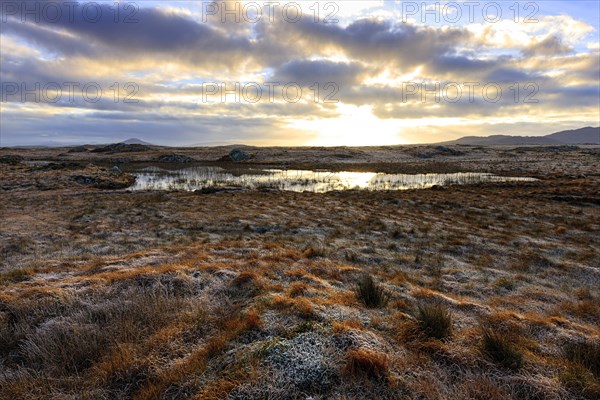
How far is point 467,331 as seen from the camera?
6.08 metres

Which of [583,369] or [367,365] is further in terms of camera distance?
[583,369]

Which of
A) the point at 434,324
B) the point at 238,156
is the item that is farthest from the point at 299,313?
the point at 238,156

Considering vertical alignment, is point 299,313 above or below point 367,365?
above

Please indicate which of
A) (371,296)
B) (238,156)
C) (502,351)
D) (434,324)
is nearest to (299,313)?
(371,296)

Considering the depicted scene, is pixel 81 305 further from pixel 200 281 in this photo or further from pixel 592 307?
pixel 592 307

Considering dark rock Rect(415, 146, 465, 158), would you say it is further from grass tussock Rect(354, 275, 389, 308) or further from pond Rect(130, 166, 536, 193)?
grass tussock Rect(354, 275, 389, 308)

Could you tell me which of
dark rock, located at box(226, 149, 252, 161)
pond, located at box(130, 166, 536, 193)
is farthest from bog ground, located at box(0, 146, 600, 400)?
dark rock, located at box(226, 149, 252, 161)

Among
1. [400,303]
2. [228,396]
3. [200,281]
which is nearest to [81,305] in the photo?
[200,281]

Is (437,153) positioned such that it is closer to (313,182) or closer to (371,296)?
(313,182)

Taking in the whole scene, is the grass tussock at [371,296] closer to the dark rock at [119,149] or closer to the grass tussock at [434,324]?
the grass tussock at [434,324]

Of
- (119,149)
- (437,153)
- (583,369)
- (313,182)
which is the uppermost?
(119,149)

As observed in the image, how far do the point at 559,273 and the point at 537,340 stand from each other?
21.4ft

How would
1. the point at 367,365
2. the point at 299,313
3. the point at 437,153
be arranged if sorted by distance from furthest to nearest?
the point at 437,153 < the point at 299,313 < the point at 367,365

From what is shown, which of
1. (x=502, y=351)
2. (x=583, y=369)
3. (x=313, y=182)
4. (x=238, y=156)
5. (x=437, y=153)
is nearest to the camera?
(x=583, y=369)
